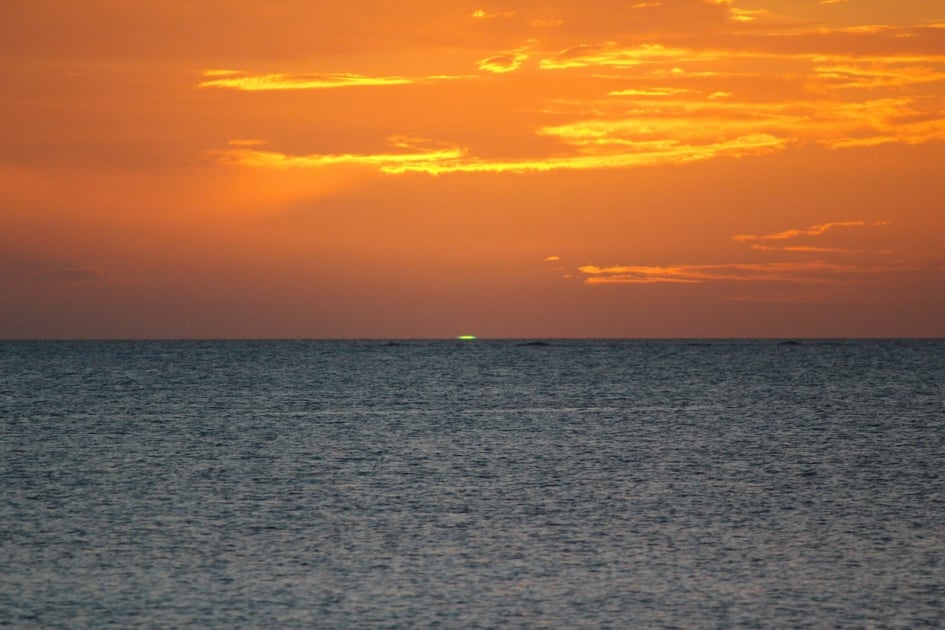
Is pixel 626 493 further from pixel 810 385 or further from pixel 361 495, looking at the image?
pixel 810 385

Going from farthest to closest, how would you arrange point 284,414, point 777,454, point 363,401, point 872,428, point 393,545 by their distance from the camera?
point 363,401, point 284,414, point 872,428, point 777,454, point 393,545

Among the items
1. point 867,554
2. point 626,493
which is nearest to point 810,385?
point 626,493

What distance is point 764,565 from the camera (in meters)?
30.9

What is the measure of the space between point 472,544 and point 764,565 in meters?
7.88

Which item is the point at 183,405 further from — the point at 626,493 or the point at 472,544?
the point at 472,544

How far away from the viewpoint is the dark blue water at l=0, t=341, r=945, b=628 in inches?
1053

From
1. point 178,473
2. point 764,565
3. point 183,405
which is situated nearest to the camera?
point 764,565

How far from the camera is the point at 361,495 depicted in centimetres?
4409

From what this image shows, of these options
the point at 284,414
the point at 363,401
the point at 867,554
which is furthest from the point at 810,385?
the point at 867,554

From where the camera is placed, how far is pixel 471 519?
125 ft

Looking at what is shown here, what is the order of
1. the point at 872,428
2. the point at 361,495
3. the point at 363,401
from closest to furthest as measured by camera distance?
the point at 361,495 < the point at 872,428 < the point at 363,401

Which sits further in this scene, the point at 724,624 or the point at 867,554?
the point at 867,554

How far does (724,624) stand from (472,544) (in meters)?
10.1

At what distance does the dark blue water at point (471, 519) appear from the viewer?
26.7 m
